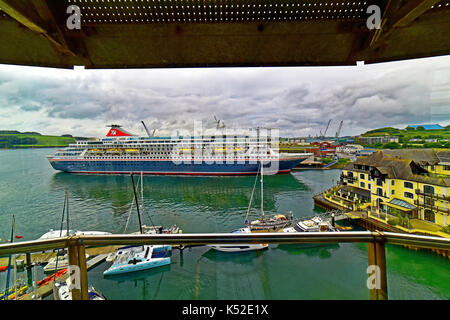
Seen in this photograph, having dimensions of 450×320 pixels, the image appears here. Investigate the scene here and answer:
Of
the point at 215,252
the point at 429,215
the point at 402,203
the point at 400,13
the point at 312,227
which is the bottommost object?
the point at 215,252

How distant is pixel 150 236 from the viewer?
744 millimetres

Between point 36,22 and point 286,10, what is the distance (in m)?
1.54

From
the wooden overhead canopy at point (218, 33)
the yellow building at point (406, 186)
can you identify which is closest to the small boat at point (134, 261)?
the wooden overhead canopy at point (218, 33)

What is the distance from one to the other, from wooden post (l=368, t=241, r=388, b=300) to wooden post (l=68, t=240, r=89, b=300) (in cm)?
118

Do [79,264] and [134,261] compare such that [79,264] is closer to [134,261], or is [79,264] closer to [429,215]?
[134,261]

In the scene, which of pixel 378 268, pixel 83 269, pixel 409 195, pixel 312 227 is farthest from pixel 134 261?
pixel 409 195

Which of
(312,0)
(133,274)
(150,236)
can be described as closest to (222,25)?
(312,0)

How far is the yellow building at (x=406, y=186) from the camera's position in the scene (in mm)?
5449

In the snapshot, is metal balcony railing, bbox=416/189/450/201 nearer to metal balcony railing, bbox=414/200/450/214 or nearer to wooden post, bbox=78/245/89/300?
metal balcony railing, bbox=414/200/450/214

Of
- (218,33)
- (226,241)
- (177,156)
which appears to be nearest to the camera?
(226,241)

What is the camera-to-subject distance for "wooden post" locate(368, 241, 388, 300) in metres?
0.70

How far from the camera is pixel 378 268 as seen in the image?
723mm

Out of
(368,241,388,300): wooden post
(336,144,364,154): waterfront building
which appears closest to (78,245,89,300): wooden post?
(368,241,388,300): wooden post

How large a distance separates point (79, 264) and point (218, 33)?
5.13 ft
